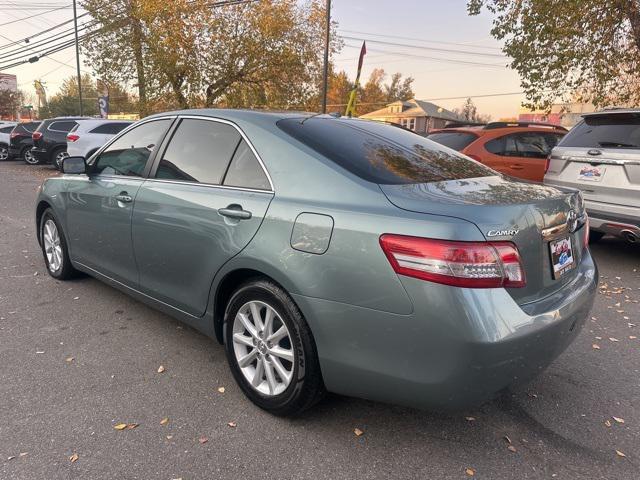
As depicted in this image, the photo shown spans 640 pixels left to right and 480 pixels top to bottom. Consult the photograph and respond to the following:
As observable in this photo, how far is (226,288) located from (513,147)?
627cm

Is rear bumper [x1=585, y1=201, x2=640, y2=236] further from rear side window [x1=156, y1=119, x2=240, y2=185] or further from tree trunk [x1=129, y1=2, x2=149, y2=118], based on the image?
tree trunk [x1=129, y1=2, x2=149, y2=118]

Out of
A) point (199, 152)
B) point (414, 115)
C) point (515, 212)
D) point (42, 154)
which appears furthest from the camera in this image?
point (414, 115)

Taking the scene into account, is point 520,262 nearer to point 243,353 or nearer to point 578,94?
point 243,353

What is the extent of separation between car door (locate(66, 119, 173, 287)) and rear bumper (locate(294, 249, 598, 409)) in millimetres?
1785

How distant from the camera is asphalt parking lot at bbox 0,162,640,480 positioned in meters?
→ 2.27

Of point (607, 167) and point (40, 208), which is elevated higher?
point (607, 167)

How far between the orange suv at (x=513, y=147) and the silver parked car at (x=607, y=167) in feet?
5.19

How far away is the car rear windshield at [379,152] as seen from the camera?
2492mm

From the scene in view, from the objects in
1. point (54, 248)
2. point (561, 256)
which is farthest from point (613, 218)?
point (54, 248)

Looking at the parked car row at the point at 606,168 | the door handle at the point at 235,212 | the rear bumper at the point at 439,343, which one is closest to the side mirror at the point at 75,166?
the door handle at the point at 235,212

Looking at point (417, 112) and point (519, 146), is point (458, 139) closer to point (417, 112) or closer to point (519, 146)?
point (519, 146)

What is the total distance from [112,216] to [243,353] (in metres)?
1.61

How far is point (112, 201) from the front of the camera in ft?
11.9

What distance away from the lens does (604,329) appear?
13.0 feet
